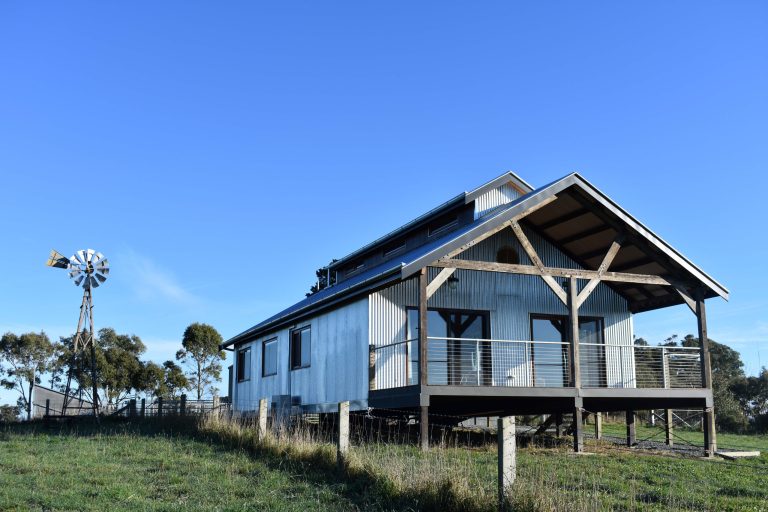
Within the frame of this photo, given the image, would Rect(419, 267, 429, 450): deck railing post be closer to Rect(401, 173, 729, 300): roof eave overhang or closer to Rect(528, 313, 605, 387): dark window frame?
Rect(401, 173, 729, 300): roof eave overhang

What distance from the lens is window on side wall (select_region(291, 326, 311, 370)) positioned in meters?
23.9

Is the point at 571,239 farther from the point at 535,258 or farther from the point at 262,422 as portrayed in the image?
the point at 262,422

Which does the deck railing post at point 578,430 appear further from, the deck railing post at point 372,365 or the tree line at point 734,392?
the tree line at point 734,392

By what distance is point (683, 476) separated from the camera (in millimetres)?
14648

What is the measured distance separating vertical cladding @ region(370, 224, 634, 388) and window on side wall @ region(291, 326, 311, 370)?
13.9 feet

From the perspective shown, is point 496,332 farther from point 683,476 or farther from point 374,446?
point 683,476

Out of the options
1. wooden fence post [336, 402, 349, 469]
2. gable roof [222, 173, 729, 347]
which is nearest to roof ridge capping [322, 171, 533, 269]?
gable roof [222, 173, 729, 347]

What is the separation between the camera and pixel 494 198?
900 inches

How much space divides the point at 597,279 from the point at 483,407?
4.35 metres

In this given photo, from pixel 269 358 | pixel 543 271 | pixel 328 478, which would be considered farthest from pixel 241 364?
pixel 328 478

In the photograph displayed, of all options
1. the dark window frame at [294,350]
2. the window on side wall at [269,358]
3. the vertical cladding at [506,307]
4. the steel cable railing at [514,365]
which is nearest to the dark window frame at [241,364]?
the window on side wall at [269,358]

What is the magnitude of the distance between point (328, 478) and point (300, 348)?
11.8 meters

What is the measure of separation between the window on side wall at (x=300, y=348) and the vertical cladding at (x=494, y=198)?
605 centimetres

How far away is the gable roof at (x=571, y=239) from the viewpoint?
61.3ft
